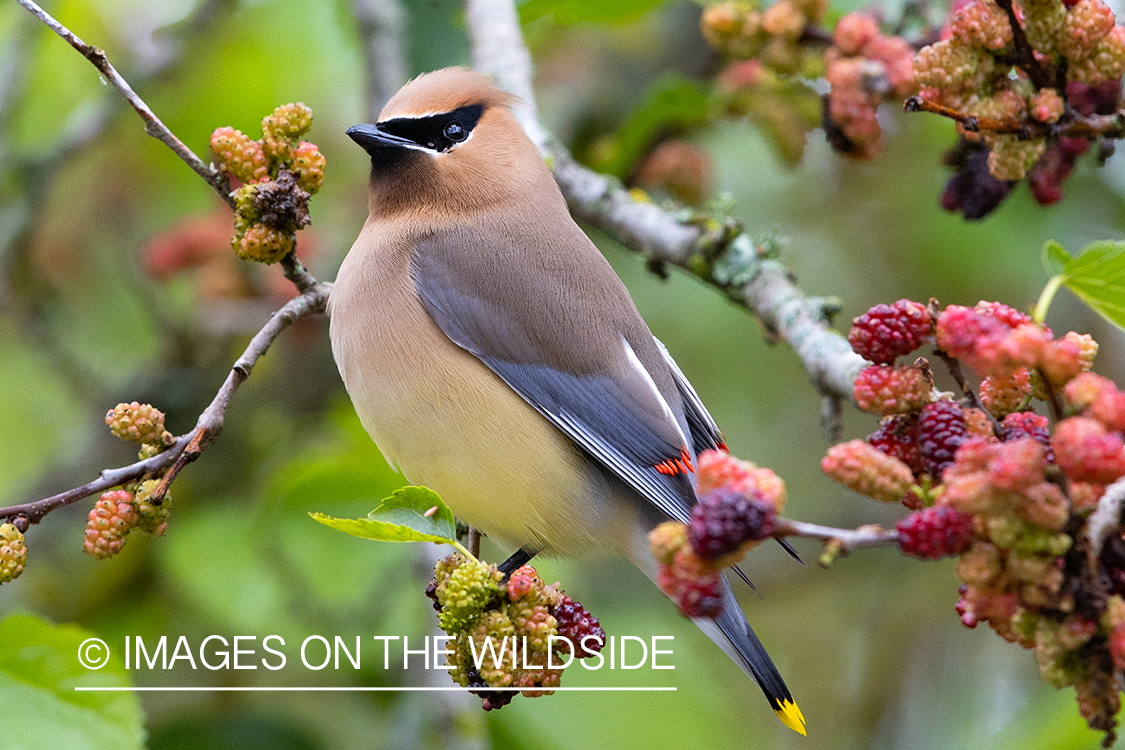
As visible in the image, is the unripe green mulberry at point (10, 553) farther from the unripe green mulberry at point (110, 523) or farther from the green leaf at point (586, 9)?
the green leaf at point (586, 9)

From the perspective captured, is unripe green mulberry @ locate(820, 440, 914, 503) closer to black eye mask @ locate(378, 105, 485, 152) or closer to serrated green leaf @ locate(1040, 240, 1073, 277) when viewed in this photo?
serrated green leaf @ locate(1040, 240, 1073, 277)

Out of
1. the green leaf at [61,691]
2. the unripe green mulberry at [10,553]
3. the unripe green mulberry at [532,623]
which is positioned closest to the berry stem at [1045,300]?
the unripe green mulberry at [532,623]

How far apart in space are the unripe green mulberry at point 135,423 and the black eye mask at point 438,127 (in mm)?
1450

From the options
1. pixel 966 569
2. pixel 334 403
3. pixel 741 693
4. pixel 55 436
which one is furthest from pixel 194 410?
pixel 966 569

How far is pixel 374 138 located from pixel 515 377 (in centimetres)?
79

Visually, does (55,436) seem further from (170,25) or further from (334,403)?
(170,25)

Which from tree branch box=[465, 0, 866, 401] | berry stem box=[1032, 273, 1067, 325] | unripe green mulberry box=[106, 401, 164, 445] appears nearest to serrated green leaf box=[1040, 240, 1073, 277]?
berry stem box=[1032, 273, 1067, 325]

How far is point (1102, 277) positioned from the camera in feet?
6.56

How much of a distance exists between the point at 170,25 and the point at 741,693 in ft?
12.5

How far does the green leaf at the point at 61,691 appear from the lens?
211 cm

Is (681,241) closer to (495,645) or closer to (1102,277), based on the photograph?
(1102,277)

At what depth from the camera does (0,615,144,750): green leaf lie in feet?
6.93

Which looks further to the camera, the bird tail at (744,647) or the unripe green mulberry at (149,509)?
the bird tail at (744,647)

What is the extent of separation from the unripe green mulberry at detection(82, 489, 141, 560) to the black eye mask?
156 centimetres
